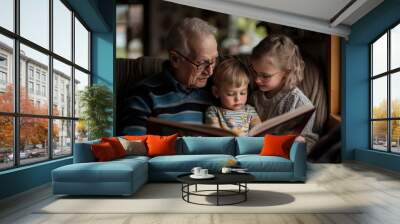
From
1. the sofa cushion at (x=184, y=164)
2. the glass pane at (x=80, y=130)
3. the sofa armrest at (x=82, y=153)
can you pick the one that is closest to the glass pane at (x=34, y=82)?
the sofa armrest at (x=82, y=153)

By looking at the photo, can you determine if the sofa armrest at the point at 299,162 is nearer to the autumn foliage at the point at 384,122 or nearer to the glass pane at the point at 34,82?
the autumn foliage at the point at 384,122

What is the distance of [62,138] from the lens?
23.0 feet

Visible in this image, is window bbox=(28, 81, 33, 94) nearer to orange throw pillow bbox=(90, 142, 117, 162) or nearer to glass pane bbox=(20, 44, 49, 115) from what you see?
glass pane bbox=(20, 44, 49, 115)

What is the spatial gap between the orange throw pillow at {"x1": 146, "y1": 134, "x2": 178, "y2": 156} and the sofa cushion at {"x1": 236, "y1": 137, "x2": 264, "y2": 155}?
1196 mm

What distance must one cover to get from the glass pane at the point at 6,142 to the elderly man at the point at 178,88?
399cm

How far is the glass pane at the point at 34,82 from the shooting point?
5473 millimetres

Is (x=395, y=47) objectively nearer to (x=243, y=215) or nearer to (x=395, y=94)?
(x=395, y=94)

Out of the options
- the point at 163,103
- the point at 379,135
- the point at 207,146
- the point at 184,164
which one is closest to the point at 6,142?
the point at 184,164

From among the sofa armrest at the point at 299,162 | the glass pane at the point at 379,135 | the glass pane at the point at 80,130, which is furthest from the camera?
the glass pane at the point at 379,135

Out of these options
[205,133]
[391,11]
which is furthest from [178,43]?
[391,11]

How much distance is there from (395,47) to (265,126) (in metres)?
3.21

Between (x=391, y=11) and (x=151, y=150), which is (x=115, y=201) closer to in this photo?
(x=151, y=150)

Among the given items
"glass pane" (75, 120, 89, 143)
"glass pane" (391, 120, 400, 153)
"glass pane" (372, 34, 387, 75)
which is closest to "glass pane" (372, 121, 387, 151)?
"glass pane" (391, 120, 400, 153)

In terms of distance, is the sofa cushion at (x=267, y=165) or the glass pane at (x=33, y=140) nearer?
the glass pane at (x=33, y=140)
